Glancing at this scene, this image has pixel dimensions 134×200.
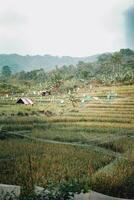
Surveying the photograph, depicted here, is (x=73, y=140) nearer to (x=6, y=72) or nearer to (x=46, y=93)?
(x=46, y=93)

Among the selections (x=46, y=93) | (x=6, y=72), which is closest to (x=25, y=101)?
(x=46, y=93)

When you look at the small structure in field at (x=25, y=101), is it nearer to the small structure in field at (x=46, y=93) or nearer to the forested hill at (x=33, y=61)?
the small structure in field at (x=46, y=93)

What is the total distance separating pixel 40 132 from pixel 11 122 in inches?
14.8

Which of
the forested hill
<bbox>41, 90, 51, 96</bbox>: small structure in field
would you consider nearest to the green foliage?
the forested hill

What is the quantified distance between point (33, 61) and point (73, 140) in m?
Result: 1.18

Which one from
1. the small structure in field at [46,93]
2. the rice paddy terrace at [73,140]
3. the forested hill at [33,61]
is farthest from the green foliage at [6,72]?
the small structure in field at [46,93]

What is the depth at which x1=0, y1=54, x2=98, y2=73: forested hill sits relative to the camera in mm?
5870

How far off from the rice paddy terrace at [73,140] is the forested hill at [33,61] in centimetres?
43

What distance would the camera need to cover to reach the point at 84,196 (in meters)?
4.82

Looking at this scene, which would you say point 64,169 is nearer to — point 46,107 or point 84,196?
point 84,196

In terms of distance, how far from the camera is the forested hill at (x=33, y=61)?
5870mm

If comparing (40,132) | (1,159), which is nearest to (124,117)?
(40,132)

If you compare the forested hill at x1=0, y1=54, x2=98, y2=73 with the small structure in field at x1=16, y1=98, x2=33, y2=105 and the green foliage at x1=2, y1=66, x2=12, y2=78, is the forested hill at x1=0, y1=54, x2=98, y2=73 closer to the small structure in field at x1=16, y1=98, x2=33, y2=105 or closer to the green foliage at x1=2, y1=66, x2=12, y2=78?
the green foliage at x1=2, y1=66, x2=12, y2=78

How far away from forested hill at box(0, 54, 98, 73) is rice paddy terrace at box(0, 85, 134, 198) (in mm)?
433
